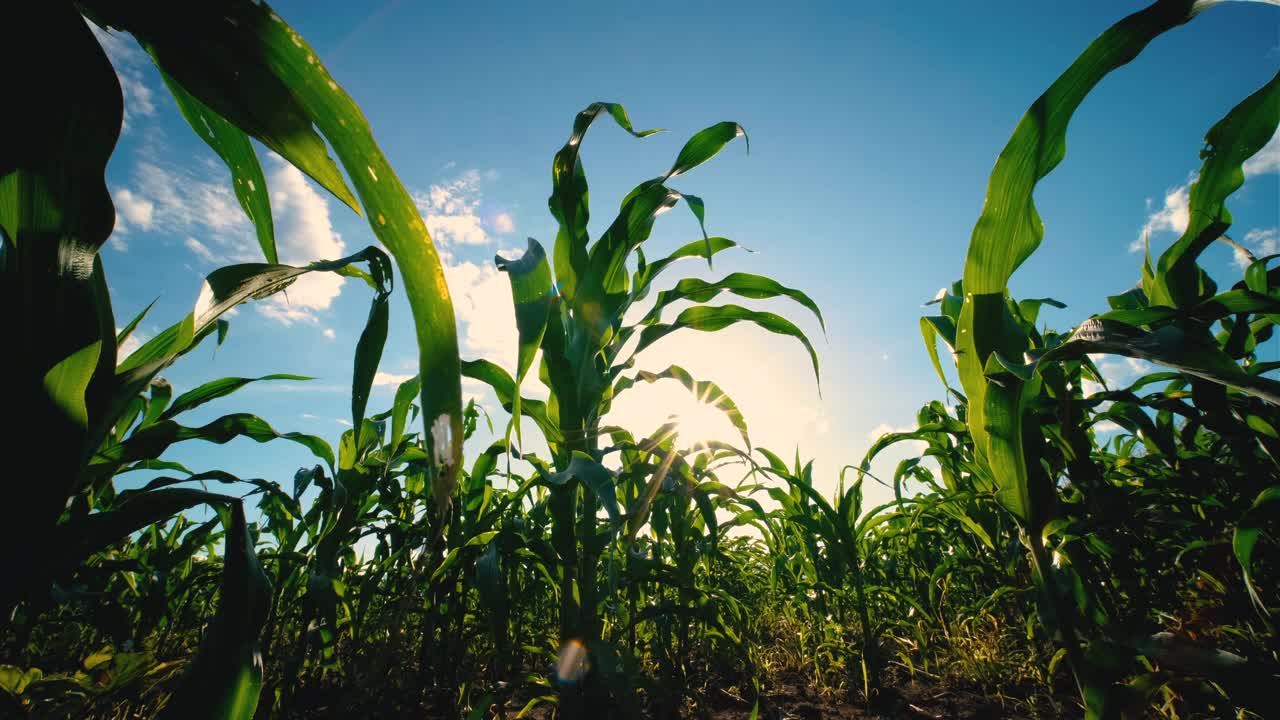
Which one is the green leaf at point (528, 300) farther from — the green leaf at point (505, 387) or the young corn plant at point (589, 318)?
the green leaf at point (505, 387)

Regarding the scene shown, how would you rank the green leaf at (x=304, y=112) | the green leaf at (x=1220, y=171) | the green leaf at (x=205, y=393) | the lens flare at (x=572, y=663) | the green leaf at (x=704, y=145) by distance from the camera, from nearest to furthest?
1. the green leaf at (x=304, y=112)
2. the green leaf at (x=1220, y=171)
3. the lens flare at (x=572, y=663)
4. the green leaf at (x=205, y=393)
5. the green leaf at (x=704, y=145)

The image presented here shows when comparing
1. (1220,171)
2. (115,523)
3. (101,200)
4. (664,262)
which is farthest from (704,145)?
(115,523)

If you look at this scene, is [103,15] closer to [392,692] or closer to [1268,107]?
[1268,107]

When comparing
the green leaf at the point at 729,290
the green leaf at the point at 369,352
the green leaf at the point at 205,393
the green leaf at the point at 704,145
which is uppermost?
the green leaf at the point at 704,145

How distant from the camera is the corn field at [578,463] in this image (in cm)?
43

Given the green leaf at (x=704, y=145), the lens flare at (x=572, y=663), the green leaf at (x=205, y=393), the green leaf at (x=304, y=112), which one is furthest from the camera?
the green leaf at (x=704, y=145)

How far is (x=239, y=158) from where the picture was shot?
0.61 m

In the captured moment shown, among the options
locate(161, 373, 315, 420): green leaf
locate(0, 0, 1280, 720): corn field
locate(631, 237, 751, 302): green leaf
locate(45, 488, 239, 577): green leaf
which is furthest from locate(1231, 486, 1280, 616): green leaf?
locate(161, 373, 315, 420): green leaf

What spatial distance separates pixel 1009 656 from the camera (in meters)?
1.55

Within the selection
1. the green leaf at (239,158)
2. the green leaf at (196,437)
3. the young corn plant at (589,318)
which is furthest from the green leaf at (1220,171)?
the green leaf at (196,437)

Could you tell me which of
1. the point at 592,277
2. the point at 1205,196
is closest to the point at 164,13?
the point at 592,277

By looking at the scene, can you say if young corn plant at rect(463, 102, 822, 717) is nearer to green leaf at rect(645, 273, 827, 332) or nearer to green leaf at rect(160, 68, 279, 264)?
green leaf at rect(645, 273, 827, 332)

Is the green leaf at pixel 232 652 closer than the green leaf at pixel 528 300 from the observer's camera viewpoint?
Yes

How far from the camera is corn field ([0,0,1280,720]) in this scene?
43 centimetres
